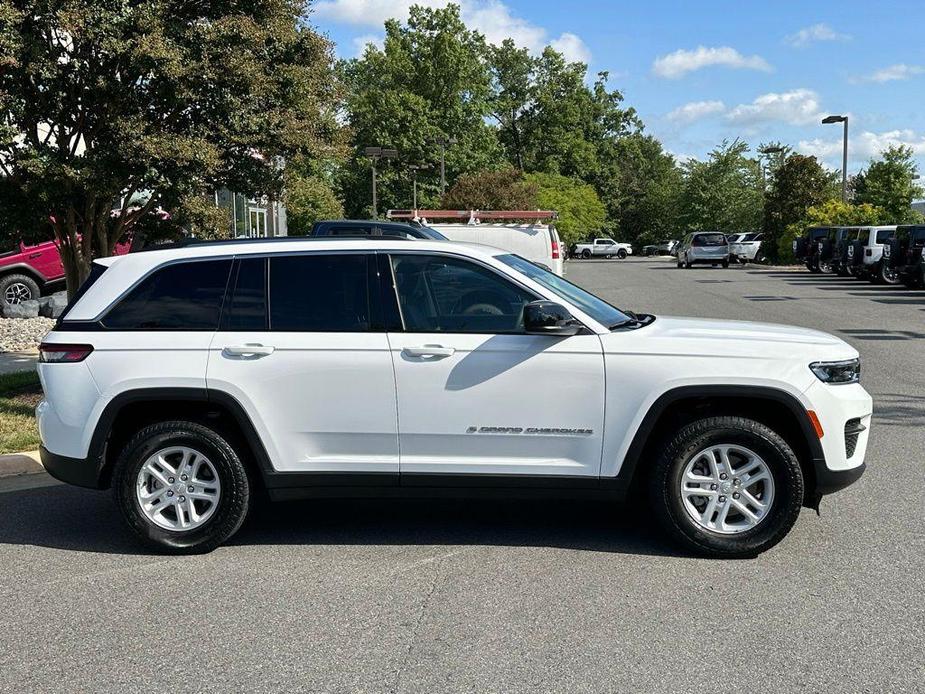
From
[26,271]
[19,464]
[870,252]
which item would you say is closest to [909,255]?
[870,252]

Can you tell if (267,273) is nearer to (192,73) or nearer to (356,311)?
(356,311)

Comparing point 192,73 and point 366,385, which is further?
point 192,73

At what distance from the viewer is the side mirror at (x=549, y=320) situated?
506cm

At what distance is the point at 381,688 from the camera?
146 inches

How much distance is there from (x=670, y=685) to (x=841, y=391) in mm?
2189

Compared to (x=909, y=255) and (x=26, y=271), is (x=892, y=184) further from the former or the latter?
(x=26, y=271)

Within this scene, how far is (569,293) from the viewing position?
5.69 meters

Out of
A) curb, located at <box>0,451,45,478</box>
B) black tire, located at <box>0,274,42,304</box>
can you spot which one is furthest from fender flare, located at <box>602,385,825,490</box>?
black tire, located at <box>0,274,42,304</box>

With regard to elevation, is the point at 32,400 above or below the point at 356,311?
below

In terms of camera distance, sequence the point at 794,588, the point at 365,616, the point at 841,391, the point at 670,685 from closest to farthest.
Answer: the point at 670,685 → the point at 365,616 → the point at 794,588 → the point at 841,391

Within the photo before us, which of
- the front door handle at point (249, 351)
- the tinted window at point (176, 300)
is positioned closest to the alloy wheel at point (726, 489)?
the front door handle at point (249, 351)

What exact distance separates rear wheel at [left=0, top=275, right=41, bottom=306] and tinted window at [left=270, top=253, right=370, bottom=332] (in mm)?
15119

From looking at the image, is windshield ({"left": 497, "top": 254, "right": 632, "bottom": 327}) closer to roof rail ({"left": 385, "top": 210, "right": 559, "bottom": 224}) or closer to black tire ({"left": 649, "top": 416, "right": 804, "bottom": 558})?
black tire ({"left": 649, "top": 416, "right": 804, "bottom": 558})

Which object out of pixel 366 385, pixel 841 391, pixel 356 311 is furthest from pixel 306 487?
pixel 841 391
